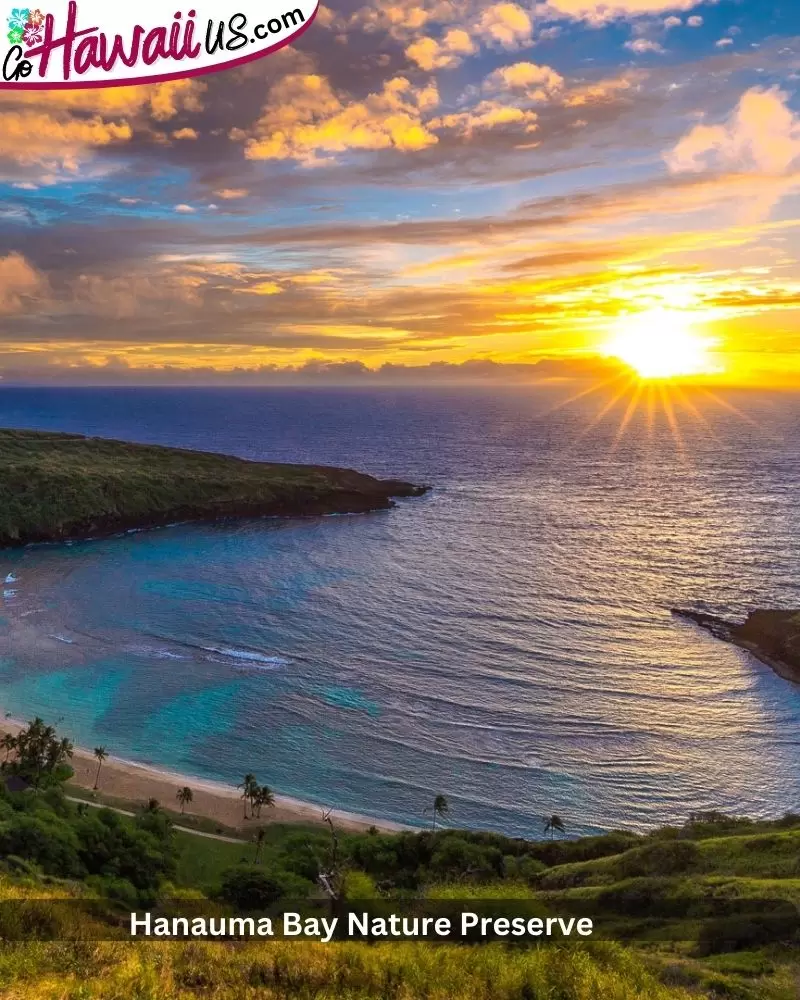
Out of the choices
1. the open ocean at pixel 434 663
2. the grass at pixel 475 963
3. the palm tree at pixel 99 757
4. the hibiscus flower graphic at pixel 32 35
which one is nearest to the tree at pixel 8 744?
the palm tree at pixel 99 757

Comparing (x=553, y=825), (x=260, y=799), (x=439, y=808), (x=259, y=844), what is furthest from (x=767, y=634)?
(x=259, y=844)

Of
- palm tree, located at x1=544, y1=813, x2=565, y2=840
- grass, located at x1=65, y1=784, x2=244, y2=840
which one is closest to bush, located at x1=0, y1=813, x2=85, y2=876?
grass, located at x1=65, y1=784, x2=244, y2=840

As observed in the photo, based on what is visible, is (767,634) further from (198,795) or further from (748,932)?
(198,795)

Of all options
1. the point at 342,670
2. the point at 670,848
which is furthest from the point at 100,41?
the point at 342,670

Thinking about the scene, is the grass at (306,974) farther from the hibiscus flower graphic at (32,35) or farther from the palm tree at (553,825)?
the hibiscus flower graphic at (32,35)

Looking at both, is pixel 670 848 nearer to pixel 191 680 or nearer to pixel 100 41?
pixel 100 41

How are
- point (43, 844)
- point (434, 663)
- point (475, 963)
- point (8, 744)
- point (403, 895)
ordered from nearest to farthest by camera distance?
point (475, 963)
point (403, 895)
point (43, 844)
point (8, 744)
point (434, 663)
